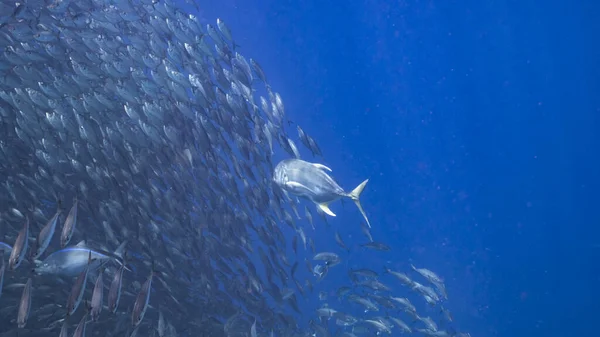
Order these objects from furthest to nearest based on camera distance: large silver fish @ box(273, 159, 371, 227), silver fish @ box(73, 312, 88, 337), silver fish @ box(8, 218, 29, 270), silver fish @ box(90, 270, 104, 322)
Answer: large silver fish @ box(273, 159, 371, 227), silver fish @ box(8, 218, 29, 270), silver fish @ box(90, 270, 104, 322), silver fish @ box(73, 312, 88, 337)

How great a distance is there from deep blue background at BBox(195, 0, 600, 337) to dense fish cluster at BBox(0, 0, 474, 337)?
1069 inches

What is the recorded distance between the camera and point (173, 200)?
23.8ft

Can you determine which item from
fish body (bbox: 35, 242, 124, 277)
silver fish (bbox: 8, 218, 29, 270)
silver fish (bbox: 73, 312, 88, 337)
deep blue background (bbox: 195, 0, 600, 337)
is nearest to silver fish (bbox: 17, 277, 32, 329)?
silver fish (bbox: 8, 218, 29, 270)

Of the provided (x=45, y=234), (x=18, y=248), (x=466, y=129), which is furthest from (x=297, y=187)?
(x=466, y=129)

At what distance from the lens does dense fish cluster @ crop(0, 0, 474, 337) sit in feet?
20.5

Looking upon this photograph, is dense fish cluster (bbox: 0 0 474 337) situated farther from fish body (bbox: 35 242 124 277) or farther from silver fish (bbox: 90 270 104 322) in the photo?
silver fish (bbox: 90 270 104 322)

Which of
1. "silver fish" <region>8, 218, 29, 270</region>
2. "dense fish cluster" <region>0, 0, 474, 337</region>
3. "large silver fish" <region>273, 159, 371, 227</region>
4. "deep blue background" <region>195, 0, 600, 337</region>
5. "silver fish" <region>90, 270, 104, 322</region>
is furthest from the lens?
"deep blue background" <region>195, 0, 600, 337</region>

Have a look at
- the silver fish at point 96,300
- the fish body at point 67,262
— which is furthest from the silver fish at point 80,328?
the fish body at point 67,262

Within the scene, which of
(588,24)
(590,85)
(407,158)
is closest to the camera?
(588,24)

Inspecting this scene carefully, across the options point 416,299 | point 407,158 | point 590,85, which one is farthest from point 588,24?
point 416,299

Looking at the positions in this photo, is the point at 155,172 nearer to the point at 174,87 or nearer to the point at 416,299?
the point at 174,87

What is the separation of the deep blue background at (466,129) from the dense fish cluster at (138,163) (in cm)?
2715

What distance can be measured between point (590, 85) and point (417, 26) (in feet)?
72.3

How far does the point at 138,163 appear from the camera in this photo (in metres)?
6.98
